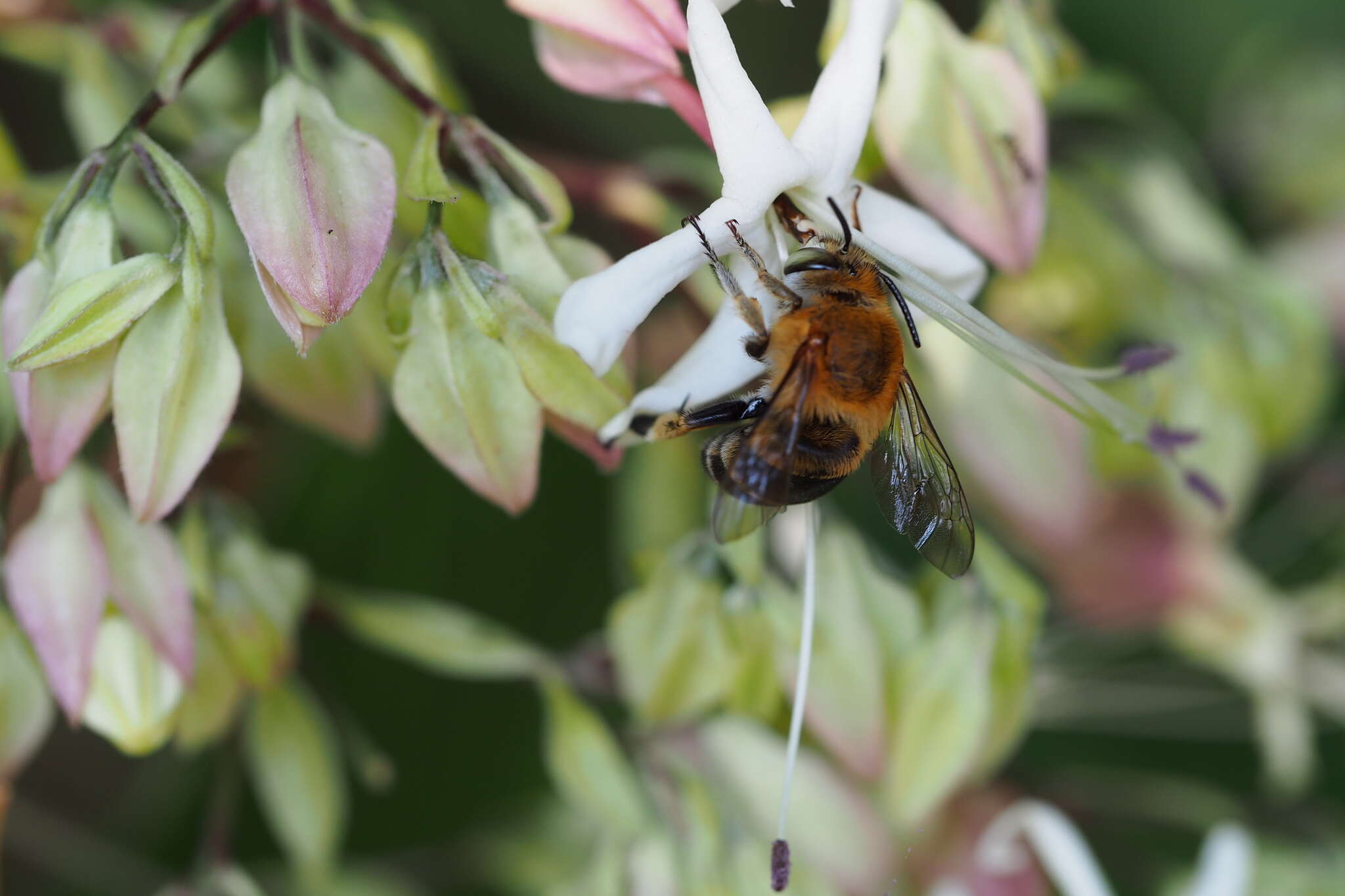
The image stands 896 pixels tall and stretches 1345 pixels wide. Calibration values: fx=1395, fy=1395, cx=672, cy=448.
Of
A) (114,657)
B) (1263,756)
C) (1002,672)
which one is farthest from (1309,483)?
(114,657)

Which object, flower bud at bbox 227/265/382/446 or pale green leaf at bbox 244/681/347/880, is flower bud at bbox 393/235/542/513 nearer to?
flower bud at bbox 227/265/382/446

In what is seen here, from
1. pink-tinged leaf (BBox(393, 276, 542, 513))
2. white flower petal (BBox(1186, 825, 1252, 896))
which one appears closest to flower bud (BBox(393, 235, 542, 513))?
pink-tinged leaf (BBox(393, 276, 542, 513))

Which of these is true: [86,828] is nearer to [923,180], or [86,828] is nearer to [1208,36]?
[923,180]

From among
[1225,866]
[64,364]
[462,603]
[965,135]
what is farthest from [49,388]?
[1225,866]

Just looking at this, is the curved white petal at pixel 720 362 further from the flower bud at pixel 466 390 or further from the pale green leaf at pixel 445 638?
the pale green leaf at pixel 445 638

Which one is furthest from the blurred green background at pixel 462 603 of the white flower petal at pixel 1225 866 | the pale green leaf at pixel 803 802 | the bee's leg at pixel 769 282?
the bee's leg at pixel 769 282

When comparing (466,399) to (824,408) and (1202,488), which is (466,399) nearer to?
(824,408)
